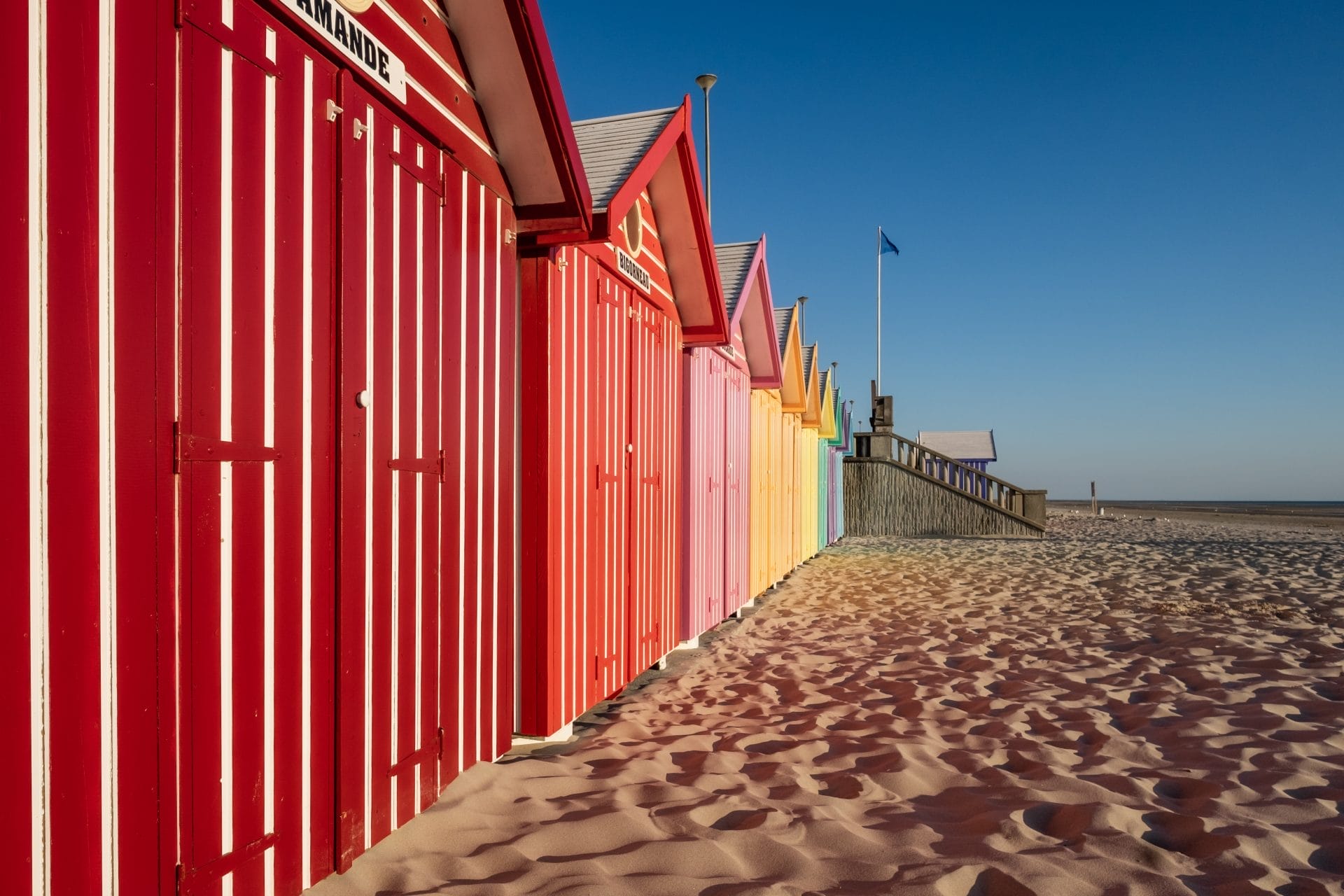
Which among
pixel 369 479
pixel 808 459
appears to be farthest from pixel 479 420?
pixel 808 459

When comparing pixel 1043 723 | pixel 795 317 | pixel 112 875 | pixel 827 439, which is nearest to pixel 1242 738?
pixel 1043 723

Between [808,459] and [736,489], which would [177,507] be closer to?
[736,489]

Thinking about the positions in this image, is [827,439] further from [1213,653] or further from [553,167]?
[553,167]

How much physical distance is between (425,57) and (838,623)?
19.7ft

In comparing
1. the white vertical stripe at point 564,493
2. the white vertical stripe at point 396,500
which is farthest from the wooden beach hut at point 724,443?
the white vertical stripe at point 396,500

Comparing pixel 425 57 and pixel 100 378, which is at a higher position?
pixel 425 57

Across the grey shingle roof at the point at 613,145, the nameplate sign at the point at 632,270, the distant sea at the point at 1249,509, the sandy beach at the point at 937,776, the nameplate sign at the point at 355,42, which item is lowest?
the distant sea at the point at 1249,509

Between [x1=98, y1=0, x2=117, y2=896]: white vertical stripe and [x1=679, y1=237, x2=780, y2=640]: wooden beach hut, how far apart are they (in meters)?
5.14

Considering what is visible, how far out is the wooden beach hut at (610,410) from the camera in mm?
4090

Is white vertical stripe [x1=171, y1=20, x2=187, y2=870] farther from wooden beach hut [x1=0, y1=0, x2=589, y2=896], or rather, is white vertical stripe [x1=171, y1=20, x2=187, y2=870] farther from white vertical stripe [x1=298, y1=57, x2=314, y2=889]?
white vertical stripe [x1=298, y1=57, x2=314, y2=889]

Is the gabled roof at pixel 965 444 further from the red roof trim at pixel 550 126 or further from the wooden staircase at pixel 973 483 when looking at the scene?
the red roof trim at pixel 550 126

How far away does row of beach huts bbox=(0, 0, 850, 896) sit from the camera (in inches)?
64.1

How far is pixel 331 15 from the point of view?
2582 millimetres

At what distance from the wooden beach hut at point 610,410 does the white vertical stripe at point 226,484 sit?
2010 millimetres
